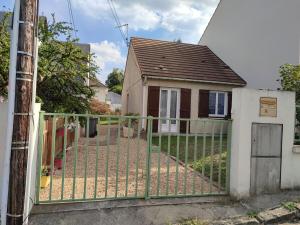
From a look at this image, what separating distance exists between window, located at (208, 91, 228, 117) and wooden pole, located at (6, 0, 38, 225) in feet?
43.5

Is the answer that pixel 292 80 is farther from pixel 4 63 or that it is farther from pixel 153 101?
pixel 153 101

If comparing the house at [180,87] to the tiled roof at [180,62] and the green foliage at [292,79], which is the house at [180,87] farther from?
the green foliage at [292,79]

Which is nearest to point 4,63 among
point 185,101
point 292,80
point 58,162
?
point 58,162

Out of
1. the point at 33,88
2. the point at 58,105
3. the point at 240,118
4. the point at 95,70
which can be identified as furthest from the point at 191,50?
the point at 33,88

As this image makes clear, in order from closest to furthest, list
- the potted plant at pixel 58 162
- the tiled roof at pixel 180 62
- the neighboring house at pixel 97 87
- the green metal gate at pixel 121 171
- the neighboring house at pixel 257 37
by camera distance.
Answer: the green metal gate at pixel 121 171 < the potted plant at pixel 58 162 < the neighboring house at pixel 97 87 < the neighboring house at pixel 257 37 < the tiled roof at pixel 180 62

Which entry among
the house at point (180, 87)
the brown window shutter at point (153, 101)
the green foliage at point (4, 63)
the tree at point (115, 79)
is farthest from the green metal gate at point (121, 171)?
the tree at point (115, 79)

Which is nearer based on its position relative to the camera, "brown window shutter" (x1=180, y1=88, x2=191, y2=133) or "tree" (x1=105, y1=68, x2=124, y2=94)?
"brown window shutter" (x1=180, y1=88, x2=191, y2=133)

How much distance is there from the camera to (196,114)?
53.7ft

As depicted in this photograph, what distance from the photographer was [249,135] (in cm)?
601

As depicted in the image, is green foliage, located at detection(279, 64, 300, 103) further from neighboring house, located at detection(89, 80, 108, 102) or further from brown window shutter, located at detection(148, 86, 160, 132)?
brown window shutter, located at detection(148, 86, 160, 132)

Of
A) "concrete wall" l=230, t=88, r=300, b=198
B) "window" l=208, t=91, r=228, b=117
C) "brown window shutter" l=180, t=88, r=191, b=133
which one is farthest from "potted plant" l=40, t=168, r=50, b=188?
"window" l=208, t=91, r=228, b=117

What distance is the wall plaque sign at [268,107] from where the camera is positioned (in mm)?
6102

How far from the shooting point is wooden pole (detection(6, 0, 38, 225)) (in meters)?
3.98

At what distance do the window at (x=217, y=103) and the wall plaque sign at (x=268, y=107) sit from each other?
10391mm
